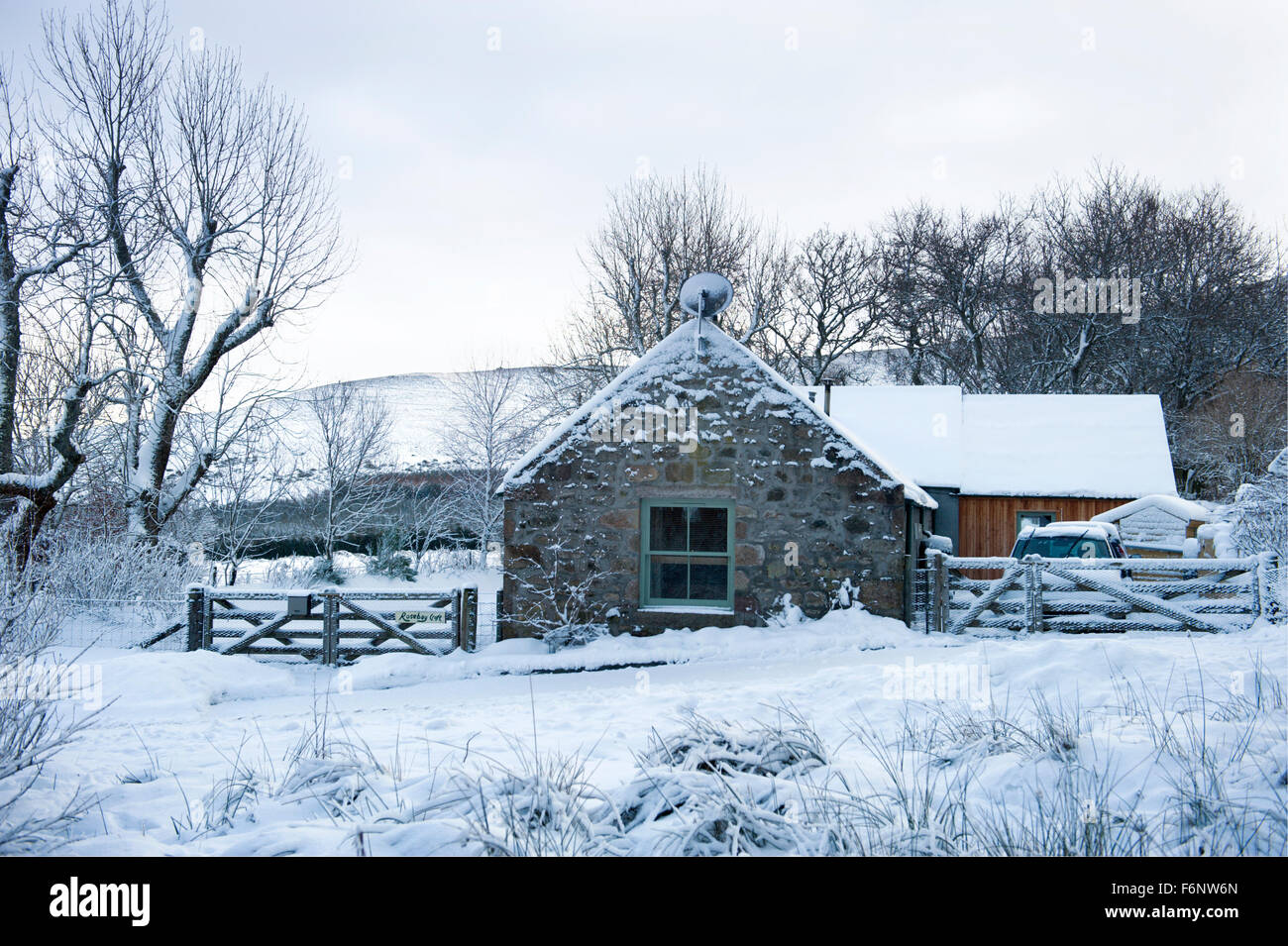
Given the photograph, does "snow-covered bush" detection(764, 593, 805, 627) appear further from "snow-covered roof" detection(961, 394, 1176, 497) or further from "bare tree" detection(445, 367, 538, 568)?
"bare tree" detection(445, 367, 538, 568)

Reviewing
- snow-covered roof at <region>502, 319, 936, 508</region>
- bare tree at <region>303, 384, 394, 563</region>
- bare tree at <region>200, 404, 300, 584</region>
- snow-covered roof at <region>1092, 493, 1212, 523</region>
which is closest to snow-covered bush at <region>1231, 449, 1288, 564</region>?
snow-covered roof at <region>1092, 493, 1212, 523</region>

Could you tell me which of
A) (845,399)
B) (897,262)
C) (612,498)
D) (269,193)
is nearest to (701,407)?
(612,498)

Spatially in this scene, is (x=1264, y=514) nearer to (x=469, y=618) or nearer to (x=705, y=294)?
(x=705, y=294)

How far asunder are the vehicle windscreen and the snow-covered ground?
595 centimetres

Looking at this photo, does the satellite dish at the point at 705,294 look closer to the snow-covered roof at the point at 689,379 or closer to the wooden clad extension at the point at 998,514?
the snow-covered roof at the point at 689,379

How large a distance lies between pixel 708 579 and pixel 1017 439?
1530 centimetres

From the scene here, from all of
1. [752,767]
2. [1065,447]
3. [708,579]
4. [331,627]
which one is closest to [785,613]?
[708,579]

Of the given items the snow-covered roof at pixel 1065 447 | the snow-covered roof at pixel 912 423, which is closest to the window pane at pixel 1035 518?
the snow-covered roof at pixel 1065 447

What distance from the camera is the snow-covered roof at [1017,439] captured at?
21.5 meters

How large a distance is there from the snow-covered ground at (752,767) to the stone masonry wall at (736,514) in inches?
113

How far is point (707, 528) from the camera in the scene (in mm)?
11695
